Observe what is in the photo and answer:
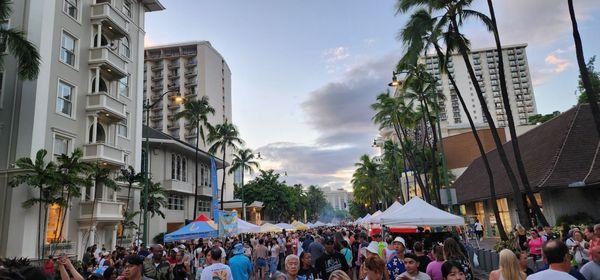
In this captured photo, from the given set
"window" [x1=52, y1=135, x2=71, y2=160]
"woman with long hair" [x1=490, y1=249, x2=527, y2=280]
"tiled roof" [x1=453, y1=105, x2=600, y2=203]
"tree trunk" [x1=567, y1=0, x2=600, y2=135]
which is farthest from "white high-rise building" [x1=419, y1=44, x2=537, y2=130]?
"woman with long hair" [x1=490, y1=249, x2=527, y2=280]

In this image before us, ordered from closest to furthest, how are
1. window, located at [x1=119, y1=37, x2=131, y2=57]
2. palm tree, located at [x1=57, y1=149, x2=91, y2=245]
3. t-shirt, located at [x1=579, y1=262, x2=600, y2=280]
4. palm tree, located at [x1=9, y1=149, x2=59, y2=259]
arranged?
t-shirt, located at [x1=579, y1=262, x2=600, y2=280] → palm tree, located at [x1=9, y1=149, x2=59, y2=259] → palm tree, located at [x1=57, y1=149, x2=91, y2=245] → window, located at [x1=119, y1=37, x2=131, y2=57]

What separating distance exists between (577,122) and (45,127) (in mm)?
31973

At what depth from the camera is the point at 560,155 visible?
24.4m

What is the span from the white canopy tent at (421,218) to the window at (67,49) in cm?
2169

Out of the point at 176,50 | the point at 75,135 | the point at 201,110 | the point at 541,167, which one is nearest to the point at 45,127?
→ the point at 75,135

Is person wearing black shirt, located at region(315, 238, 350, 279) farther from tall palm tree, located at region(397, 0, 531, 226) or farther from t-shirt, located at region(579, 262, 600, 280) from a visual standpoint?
tall palm tree, located at region(397, 0, 531, 226)

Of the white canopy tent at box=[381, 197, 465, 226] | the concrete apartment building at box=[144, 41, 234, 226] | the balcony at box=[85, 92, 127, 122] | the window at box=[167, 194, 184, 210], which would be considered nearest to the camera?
the white canopy tent at box=[381, 197, 465, 226]

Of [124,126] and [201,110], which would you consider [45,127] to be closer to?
[124,126]

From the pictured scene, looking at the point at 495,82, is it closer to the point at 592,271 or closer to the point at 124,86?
the point at 124,86

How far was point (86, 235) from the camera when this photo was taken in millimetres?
25500

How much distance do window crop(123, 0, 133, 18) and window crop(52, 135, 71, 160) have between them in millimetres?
12861

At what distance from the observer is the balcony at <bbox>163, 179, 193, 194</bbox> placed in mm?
39469

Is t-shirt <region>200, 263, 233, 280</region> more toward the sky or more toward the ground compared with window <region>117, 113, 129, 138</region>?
more toward the ground

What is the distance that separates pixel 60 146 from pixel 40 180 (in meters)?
5.07
